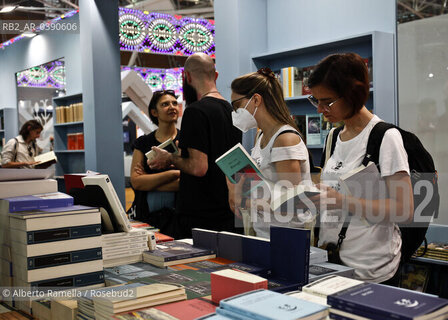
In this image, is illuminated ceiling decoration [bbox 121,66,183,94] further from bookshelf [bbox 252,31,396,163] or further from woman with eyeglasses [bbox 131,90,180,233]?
woman with eyeglasses [bbox 131,90,180,233]

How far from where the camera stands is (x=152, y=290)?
1.56 m

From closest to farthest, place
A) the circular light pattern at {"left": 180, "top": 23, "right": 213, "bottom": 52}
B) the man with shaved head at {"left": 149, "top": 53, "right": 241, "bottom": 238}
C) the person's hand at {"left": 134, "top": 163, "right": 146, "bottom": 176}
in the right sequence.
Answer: the man with shaved head at {"left": 149, "top": 53, "right": 241, "bottom": 238} < the person's hand at {"left": 134, "top": 163, "right": 146, "bottom": 176} < the circular light pattern at {"left": 180, "top": 23, "right": 213, "bottom": 52}

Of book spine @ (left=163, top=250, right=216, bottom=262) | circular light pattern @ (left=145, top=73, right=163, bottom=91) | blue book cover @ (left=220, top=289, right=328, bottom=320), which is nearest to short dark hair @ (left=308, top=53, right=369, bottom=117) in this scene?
book spine @ (left=163, top=250, right=216, bottom=262)

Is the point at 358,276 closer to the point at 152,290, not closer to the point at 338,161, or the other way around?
the point at 338,161

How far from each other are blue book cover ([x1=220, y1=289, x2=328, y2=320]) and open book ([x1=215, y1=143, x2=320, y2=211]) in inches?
27.0

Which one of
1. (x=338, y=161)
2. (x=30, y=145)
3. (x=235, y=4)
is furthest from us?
(x=30, y=145)

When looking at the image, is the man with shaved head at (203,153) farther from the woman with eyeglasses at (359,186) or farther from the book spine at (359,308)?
the book spine at (359,308)

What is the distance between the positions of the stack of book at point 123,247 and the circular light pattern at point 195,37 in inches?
282

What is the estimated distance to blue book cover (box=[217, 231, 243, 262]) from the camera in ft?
6.81

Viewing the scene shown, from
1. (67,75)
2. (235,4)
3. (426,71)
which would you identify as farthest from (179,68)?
(426,71)

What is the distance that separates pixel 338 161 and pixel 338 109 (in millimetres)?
244

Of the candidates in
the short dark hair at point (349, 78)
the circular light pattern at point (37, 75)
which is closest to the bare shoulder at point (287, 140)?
the short dark hair at point (349, 78)

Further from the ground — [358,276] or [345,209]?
[345,209]

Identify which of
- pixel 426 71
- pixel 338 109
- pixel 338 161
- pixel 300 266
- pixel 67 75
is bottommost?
pixel 300 266
